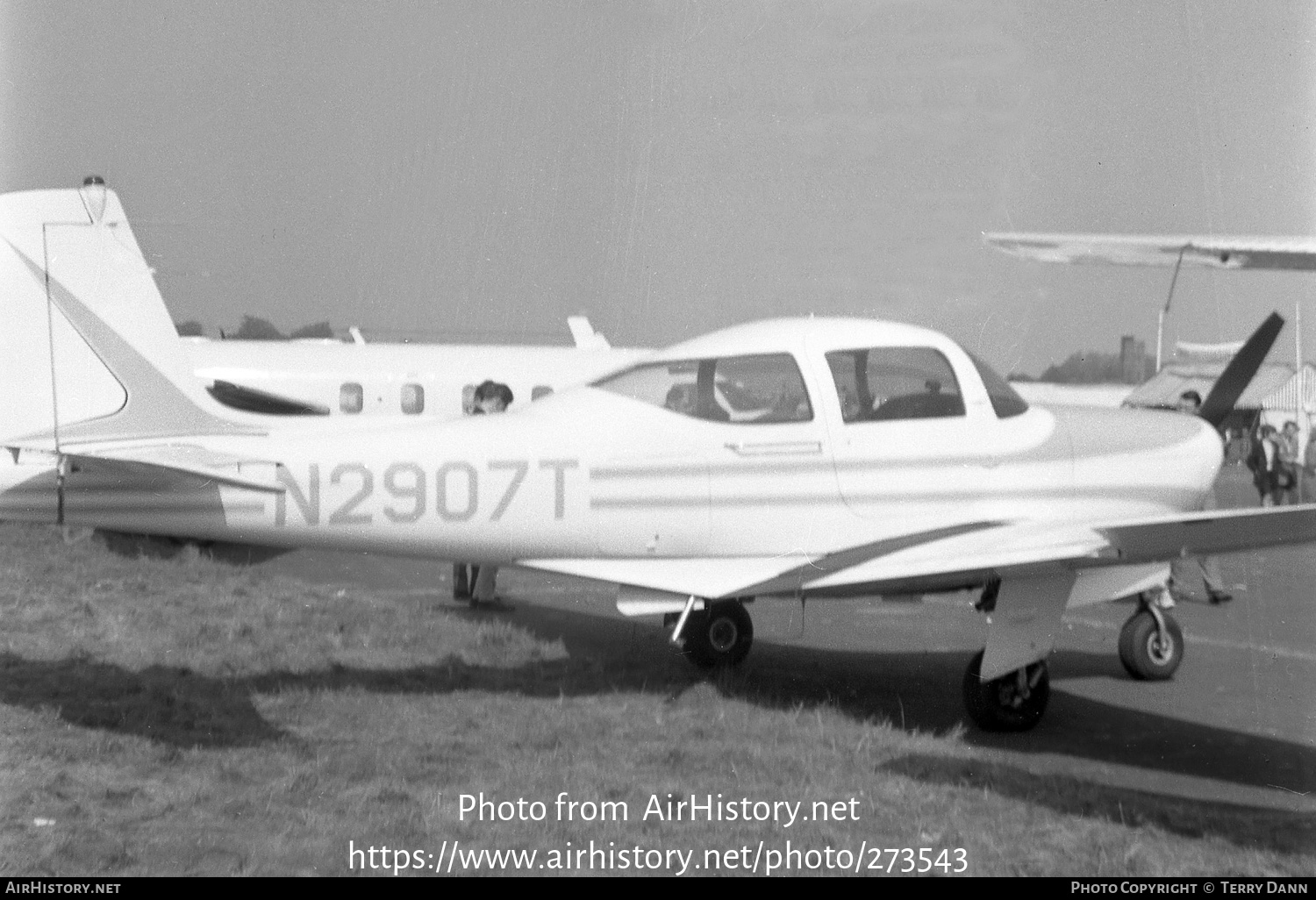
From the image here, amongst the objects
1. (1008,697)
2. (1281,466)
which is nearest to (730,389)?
(1008,697)

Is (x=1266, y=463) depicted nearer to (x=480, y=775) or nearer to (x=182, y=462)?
(x=480, y=775)

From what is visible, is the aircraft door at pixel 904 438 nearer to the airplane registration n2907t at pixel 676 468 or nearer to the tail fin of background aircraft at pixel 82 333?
the airplane registration n2907t at pixel 676 468

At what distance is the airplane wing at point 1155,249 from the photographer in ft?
29.6

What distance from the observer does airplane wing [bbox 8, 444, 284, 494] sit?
626 centimetres

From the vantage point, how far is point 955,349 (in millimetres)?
7848

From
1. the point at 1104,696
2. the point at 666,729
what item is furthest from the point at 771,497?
the point at 1104,696

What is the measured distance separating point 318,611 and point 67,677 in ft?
9.58

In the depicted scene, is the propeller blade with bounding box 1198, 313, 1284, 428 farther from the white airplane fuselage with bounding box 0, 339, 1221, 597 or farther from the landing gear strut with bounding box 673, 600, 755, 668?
the landing gear strut with bounding box 673, 600, 755, 668

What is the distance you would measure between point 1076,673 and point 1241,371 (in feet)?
7.30

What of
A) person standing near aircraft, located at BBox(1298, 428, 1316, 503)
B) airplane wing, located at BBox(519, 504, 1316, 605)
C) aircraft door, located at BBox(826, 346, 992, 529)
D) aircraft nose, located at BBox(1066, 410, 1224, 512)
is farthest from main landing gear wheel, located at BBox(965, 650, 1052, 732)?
person standing near aircraft, located at BBox(1298, 428, 1316, 503)

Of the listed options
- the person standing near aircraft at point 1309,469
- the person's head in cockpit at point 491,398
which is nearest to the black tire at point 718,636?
the person's head in cockpit at point 491,398

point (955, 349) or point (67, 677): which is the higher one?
point (955, 349)

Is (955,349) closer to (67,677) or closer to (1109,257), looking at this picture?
(1109,257)

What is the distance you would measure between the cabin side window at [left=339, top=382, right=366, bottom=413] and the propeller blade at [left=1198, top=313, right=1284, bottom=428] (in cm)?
1134
